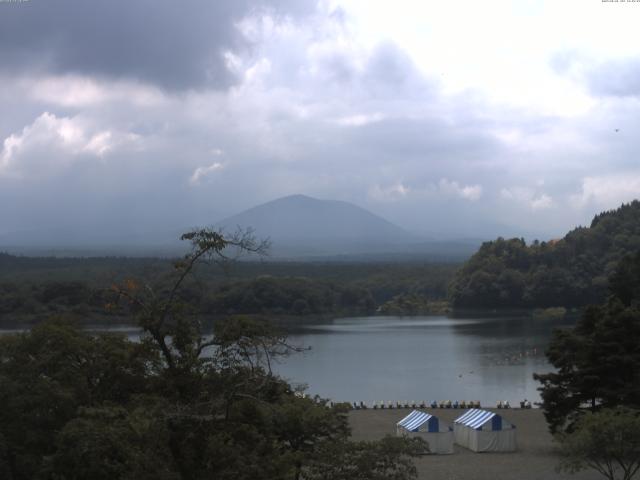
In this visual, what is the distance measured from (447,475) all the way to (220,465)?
28.9 feet

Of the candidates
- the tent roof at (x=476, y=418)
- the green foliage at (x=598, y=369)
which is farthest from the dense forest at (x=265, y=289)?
the green foliage at (x=598, y=369)

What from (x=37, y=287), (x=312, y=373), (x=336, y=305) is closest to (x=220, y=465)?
(x=312, y=373)

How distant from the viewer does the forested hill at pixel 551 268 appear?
6650 cm

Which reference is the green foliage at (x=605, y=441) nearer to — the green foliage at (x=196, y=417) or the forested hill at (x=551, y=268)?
the green foliage at (x=196, y=417)

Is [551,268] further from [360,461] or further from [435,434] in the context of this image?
[360,461]

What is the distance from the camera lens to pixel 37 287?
55.9 meters

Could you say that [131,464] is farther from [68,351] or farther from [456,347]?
[456,347]

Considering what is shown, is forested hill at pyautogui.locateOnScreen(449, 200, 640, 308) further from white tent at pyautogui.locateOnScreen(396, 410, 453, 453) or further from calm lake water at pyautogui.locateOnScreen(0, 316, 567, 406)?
white tent at pyautogui.locateOnScreen(396, 410, 453, 453)

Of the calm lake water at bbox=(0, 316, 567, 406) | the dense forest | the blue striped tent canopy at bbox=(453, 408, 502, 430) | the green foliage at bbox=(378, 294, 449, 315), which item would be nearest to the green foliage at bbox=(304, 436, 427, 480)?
the blue striped tent canopy at bbox=(453, 408, 502, 430)

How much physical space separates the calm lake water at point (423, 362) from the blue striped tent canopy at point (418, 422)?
9.31ft

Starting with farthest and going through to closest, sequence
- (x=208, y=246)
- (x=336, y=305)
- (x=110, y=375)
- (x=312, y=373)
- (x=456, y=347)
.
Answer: (x=336, y=305) → (x=456, y=347) → (x=312, y=373) → (x=110, y=375) → (x=208, y=246)

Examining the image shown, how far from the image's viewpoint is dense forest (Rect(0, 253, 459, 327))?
173ft

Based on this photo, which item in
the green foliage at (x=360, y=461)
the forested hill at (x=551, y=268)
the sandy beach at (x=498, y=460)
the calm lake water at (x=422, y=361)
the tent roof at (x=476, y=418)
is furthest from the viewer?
the forested hill at (x=551, y=268)

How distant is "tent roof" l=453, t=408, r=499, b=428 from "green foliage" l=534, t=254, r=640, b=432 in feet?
3.67
